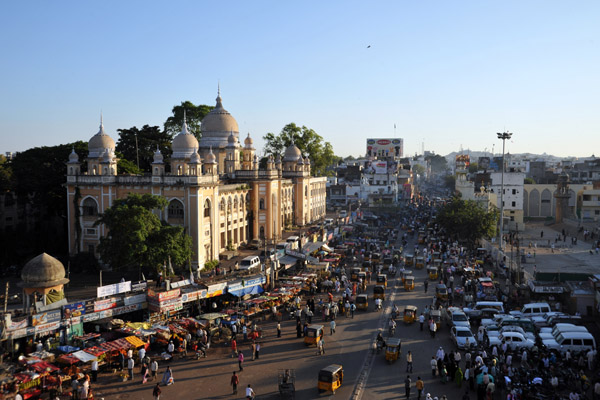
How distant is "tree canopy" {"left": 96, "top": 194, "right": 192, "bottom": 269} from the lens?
2952cm

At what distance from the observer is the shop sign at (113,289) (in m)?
24.9

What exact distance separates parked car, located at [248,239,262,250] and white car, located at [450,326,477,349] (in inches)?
927

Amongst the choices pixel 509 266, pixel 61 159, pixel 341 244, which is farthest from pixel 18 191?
pixel 509 266

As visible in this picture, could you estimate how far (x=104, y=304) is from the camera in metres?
24.7

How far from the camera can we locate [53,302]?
24.2 meters

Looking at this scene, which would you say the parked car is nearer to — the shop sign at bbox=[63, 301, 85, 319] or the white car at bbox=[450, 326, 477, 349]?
A: the shop sign at bbox=[63, 301, 85, 319]

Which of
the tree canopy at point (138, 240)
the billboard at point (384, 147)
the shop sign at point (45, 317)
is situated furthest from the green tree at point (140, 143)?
the billboard at point (384, 147)

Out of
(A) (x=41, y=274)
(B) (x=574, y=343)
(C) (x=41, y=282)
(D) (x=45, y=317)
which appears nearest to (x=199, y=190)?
(A) (x=41, y=274)

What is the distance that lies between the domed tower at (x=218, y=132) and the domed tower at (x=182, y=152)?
1026 cm

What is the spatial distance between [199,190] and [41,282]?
13730mm

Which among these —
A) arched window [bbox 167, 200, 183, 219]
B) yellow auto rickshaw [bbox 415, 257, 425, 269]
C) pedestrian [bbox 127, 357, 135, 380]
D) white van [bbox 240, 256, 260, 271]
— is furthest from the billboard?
pedestrian [bbox 127, 357, 135, 380]

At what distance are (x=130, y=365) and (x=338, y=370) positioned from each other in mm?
8201

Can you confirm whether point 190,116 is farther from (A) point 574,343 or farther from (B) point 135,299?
(A) point 574,343

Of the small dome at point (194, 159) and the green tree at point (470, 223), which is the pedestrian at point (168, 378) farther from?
the green tree at point (470, 223)
